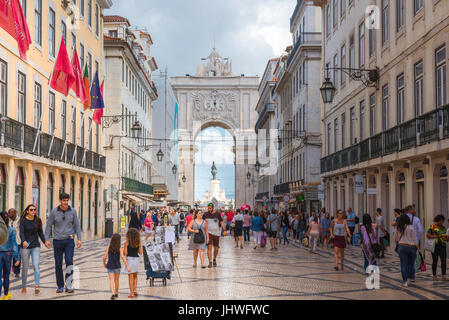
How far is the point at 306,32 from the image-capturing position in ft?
149

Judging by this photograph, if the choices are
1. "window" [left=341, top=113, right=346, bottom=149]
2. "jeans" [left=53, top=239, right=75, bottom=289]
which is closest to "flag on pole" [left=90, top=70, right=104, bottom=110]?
"window" [left=341, top=113, right=346, bottom=149]

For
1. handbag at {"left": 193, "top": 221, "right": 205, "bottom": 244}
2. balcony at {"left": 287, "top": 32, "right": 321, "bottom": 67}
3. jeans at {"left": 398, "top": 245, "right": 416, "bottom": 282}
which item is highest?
balcony at {"left": 287, "top": 32, "right": 321, "bottom": 67}

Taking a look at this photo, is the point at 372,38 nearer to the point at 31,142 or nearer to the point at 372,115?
the point at 372,115

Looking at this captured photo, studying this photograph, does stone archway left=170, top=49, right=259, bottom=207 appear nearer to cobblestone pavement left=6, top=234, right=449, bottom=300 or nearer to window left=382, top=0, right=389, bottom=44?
window left=382, top=0, right=389, bottom=44

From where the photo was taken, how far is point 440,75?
19.3 meters

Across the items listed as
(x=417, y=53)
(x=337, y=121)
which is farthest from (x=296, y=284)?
(x=337, y=121)

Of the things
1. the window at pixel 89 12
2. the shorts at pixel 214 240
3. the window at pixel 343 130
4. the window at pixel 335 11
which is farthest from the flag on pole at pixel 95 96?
the shorts at pixel 214 240

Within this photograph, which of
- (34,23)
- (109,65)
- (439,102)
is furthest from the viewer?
(109,65)

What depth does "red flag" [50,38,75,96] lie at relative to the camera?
22.5 metres

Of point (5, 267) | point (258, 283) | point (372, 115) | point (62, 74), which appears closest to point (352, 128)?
point (372, 115)

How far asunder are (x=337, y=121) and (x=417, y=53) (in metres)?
14.3

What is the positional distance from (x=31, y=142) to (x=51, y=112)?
175 inches

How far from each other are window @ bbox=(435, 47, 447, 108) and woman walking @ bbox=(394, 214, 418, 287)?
20.0 feet
